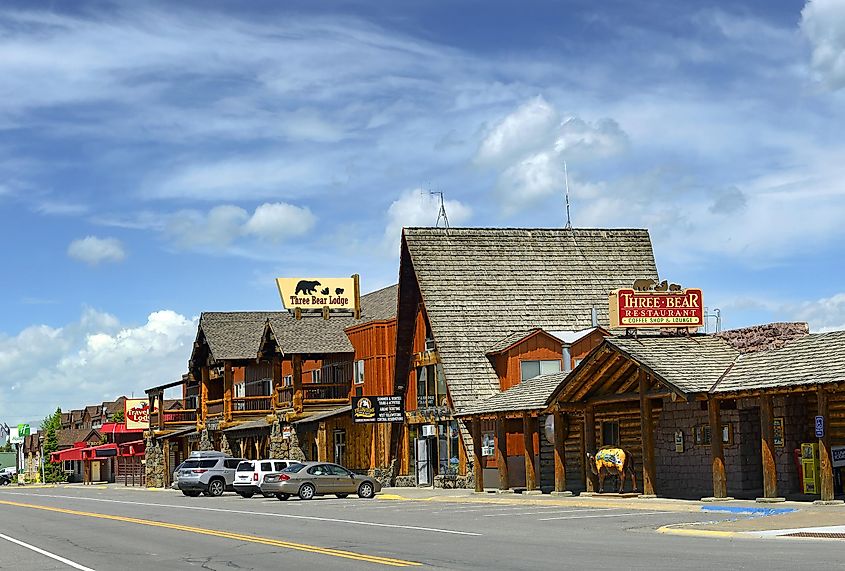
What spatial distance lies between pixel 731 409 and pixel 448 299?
2320 cm

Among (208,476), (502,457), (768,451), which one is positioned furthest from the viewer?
(208,476)

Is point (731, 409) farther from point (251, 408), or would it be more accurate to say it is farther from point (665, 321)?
point (251, 408)

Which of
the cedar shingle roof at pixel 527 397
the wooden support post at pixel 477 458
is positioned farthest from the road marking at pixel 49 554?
the wooden support post at pixel 477 458

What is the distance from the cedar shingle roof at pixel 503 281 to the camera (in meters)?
53.9

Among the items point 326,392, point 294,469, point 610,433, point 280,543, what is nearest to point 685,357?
point 610,433

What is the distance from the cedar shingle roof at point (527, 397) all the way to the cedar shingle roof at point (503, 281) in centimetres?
749

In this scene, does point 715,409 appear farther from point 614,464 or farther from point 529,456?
point 529,456

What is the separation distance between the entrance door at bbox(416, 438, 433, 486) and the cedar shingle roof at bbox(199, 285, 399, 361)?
9306mm

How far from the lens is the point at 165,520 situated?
32719 millimetres

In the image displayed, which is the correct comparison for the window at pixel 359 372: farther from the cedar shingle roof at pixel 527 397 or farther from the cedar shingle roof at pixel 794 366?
the cedar shingle roof at pixel 794 366

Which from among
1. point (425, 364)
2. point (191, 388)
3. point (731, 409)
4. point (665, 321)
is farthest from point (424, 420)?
point (191, 388)

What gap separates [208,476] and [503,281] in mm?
16263

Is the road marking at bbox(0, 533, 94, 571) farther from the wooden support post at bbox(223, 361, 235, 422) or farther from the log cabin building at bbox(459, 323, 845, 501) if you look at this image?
the wooden support post at bbox(223, 361, 235, 422)

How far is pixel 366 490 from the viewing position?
46.2 m
